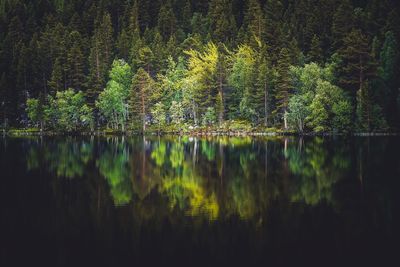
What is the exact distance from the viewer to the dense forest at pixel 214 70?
77.8 m

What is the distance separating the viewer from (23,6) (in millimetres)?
147750

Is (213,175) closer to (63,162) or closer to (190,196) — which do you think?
(190,196)

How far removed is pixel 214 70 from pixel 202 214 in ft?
242

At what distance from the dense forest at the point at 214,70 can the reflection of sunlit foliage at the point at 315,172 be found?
31.5 m

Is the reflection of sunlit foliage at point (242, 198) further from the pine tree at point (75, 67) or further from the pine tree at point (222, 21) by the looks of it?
the pine tree at point (75, 67)

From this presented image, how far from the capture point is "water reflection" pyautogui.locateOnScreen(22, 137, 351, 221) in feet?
77.6

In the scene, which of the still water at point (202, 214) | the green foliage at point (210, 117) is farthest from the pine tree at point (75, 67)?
the still water at point (202, 214)

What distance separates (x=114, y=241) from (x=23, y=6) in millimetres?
145779

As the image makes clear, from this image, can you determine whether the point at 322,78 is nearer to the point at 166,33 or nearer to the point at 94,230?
the point at 166,33

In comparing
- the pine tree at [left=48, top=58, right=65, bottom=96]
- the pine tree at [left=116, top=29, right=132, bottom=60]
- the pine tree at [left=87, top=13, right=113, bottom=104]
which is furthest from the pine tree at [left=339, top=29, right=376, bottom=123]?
the pine tree at [left=48, top=58, right=65, bottom=96]

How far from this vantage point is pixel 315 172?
1335 inches

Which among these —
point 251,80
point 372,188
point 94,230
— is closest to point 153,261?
point 94,230

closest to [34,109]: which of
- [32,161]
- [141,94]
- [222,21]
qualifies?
[141,94]

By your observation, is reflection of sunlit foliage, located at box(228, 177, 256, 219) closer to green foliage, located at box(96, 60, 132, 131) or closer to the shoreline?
the shoreline
